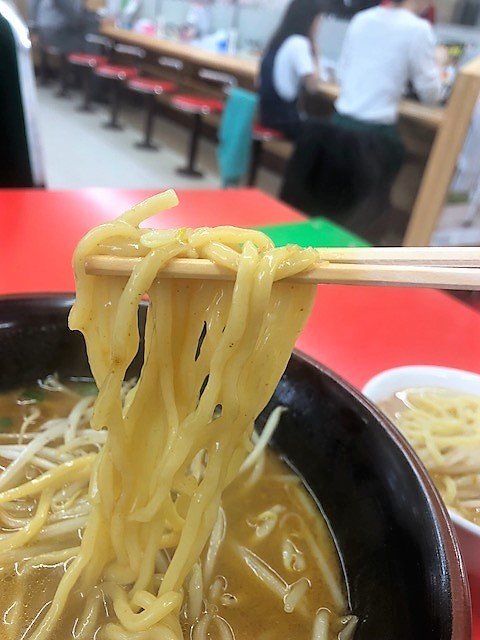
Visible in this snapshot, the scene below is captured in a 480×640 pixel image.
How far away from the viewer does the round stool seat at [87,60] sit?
24.8 feet

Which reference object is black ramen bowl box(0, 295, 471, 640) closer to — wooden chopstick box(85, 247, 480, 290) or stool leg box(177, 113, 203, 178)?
wooden chopstick box(85, 247, 480, 290)

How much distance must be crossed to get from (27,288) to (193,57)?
543 cm

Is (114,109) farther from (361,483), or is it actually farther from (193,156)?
(361,483)

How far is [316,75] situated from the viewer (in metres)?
4.45

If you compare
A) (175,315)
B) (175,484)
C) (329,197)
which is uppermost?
(175,315)

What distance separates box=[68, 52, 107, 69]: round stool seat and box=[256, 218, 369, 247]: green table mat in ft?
22.0

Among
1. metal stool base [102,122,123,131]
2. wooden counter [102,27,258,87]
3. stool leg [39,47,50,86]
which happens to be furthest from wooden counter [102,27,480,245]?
stool leg [39,47,50,86]

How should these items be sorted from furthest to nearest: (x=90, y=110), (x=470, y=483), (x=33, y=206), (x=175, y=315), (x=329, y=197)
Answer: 1. (x=90, y=110)
2. (x=329, y=197)
3. (x=33, y=206)
4. (x=470, y=483)
5. (x=175, y=315)

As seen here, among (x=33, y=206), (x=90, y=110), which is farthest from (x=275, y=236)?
(x=90, y=110)

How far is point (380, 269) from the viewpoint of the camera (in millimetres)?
633

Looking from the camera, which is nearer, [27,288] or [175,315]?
[175,315]

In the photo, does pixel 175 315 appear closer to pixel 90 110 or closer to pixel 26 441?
pixel 26 441

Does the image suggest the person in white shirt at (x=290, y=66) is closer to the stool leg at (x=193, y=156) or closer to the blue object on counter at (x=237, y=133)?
the blue object on counter at (x=237, y=133)

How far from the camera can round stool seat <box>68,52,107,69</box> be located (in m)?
7.57
